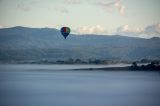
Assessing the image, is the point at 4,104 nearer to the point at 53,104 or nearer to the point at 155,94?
the point at 53,104

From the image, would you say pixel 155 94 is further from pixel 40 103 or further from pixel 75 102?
pixel 40 103

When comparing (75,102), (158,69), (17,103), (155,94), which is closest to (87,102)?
(75,102)

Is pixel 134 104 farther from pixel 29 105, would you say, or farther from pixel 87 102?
pixel 29 105

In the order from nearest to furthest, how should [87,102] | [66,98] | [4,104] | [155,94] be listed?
[4,104]
[87,102]
[66,98]
[155,94]

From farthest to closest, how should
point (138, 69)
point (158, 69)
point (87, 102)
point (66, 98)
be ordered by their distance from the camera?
1. point (138, 69)
2. point (158, 69)
3. point (66, 98)
4. point (87, 102)

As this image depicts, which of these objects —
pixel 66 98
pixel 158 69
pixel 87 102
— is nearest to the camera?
pixel 87 102

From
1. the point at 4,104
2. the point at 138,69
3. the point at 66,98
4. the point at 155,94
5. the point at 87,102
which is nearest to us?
the point at 4,104

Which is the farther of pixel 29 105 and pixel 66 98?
pixel 66 98

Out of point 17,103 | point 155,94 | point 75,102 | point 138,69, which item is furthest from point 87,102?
point 138,69
